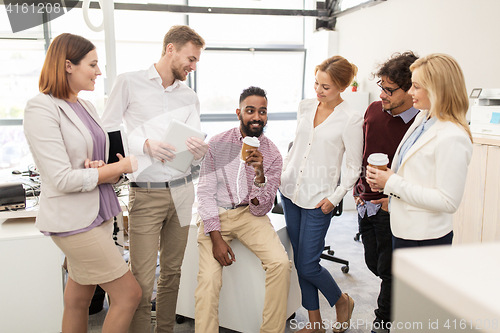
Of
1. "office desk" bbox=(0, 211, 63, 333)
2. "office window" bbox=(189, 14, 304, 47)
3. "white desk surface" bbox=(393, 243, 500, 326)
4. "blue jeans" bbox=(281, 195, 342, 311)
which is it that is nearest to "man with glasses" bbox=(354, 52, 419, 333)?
"blue jeans" bbox=(281, 195, 342, 311)

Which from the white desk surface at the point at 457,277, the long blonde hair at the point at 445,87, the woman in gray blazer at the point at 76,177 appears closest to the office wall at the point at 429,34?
the long blonde hair at the point at 445,87

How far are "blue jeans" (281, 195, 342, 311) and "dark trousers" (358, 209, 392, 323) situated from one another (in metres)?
0.23

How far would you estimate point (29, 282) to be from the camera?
1982 millimetres

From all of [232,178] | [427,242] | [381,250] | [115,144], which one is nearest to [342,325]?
[381,250]

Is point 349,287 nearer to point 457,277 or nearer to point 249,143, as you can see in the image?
point 249,143

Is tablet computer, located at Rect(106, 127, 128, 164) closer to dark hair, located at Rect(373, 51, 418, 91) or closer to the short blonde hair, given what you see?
the short blonde hair

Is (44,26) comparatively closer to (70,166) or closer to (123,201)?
(123,201)

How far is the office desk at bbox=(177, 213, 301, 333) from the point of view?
79.3 inches

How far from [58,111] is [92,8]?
12.1ft

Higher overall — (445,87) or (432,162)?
(445,87)

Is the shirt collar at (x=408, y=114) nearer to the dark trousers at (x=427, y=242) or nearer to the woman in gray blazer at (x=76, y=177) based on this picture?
the dark trousers at (x=427, y=242)

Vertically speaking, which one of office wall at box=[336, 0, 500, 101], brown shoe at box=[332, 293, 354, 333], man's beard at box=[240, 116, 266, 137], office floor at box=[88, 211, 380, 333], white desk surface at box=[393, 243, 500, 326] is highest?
office wall at box=[336, 0, 500, 101]

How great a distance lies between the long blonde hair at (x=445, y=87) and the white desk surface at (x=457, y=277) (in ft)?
3.59

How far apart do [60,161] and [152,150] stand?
44 centimetres
